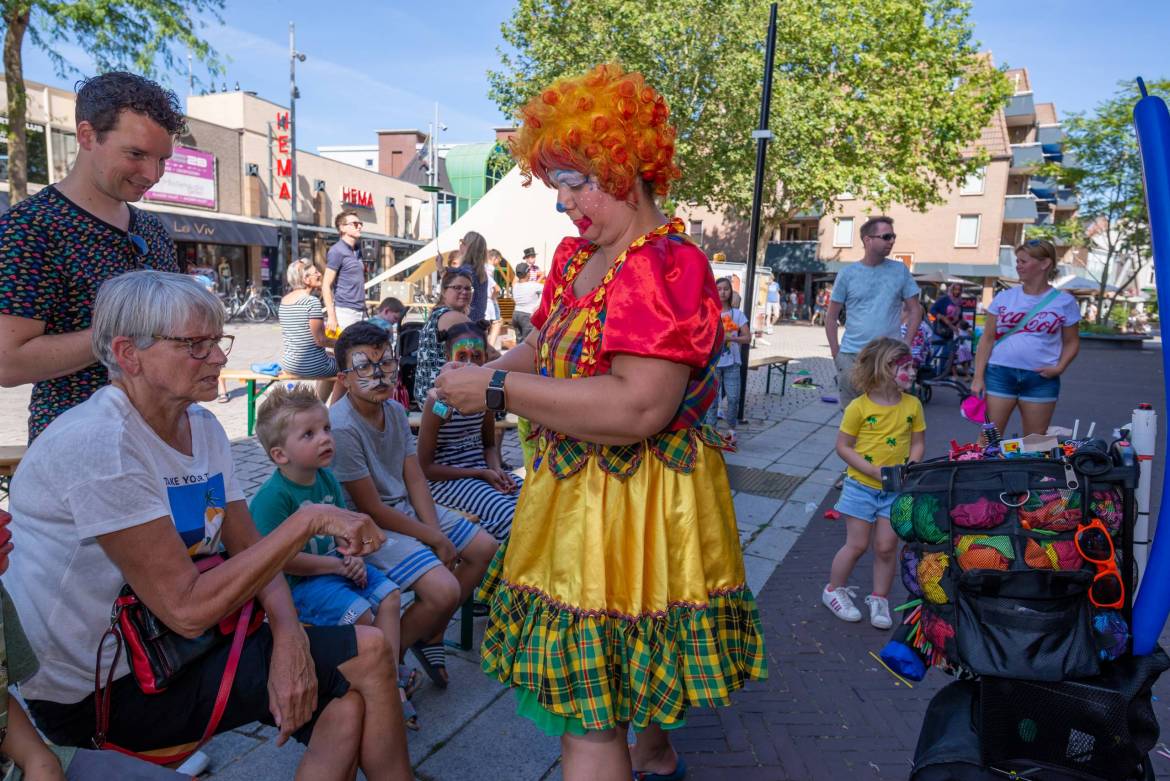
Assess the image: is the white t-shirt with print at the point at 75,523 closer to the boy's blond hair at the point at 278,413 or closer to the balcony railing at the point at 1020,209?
the boy's blond hair at the point at 278,413

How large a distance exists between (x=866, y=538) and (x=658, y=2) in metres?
22.9

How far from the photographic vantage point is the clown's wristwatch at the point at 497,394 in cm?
170

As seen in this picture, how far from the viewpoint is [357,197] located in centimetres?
3541

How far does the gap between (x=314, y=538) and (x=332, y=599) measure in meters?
0.21

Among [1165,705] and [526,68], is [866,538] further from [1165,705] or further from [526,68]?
[526,68]

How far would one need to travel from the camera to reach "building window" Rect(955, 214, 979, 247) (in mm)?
37969

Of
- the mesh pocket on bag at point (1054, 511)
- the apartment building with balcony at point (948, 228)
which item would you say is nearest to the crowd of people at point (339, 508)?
the mesh pocket on bag at point (1054, 511)

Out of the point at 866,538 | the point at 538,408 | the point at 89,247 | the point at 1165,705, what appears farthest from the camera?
the point at 866,538

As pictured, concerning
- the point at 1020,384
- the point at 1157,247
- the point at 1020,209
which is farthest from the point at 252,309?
the point at 1020,209

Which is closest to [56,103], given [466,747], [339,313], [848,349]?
[339,313]

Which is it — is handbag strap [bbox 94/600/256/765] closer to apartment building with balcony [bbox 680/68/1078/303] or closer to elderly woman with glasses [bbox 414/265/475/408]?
elderly woman with glasses [bbox 414/265/475/408]

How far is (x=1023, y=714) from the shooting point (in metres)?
1.70

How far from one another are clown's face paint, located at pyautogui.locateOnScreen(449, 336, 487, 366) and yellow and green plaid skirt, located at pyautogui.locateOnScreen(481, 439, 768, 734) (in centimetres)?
186

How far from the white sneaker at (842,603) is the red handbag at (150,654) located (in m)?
2.91
